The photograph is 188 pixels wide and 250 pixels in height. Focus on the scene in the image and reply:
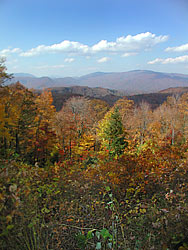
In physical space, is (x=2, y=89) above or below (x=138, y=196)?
above

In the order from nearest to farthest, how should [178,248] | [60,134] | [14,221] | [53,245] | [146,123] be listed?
[178,248], [14,221], [53,245], [60,134], [146,123]

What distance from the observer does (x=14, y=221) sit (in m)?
1.90

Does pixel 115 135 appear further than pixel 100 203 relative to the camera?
Yes

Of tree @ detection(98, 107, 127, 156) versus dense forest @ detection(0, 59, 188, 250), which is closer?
dense forest @ detection(0, 59, 188, 250)

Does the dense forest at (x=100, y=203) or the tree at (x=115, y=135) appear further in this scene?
the tree at (x=115, y=135)

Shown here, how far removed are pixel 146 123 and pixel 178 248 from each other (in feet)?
82.1

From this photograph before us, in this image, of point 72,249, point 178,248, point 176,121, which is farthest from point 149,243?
point 176,121

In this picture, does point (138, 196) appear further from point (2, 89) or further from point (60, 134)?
point (60, 134)

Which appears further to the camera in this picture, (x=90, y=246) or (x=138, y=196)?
Answer: (x=138, y=196)

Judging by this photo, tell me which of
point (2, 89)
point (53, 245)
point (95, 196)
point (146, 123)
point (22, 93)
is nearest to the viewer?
point (53, 245)

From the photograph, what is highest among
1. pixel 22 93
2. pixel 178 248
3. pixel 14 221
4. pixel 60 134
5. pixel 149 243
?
pixel 22 93

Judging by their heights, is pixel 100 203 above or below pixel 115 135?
above

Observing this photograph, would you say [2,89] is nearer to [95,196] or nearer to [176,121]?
[95,196]

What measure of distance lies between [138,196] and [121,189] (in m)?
0.39
